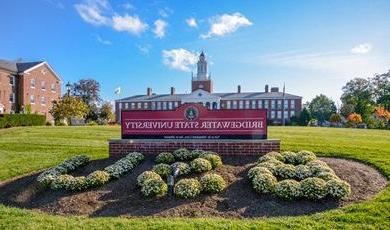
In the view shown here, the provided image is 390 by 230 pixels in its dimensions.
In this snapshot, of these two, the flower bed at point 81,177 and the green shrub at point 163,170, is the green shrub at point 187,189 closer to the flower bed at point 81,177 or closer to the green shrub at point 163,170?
the green shrub at point 163,170

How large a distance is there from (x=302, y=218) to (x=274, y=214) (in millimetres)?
560

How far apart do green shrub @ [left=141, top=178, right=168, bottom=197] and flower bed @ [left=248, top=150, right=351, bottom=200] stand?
2.08 meters

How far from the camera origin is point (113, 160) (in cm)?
1128

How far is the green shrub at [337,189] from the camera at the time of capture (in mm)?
7746

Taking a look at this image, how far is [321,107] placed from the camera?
320 ft

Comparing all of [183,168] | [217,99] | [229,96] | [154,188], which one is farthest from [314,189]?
[229,96]

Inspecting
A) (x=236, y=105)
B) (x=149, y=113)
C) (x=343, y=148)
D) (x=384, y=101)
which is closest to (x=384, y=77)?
(x=384, y=101)

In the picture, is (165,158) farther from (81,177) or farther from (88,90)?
(88,90)

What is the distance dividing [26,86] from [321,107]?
2906 inches

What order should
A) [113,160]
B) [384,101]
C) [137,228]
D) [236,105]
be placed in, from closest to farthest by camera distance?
[137,228], [113,160], [384,101], [236,105]

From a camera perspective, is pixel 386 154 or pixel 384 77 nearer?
pixel 386 154

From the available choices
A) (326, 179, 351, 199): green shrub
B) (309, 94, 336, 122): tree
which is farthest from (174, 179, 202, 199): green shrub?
(309, 94, 336, 122): tree

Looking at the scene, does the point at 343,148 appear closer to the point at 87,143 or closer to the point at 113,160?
the point at 113,160

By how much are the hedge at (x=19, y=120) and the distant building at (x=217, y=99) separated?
4921 cm
